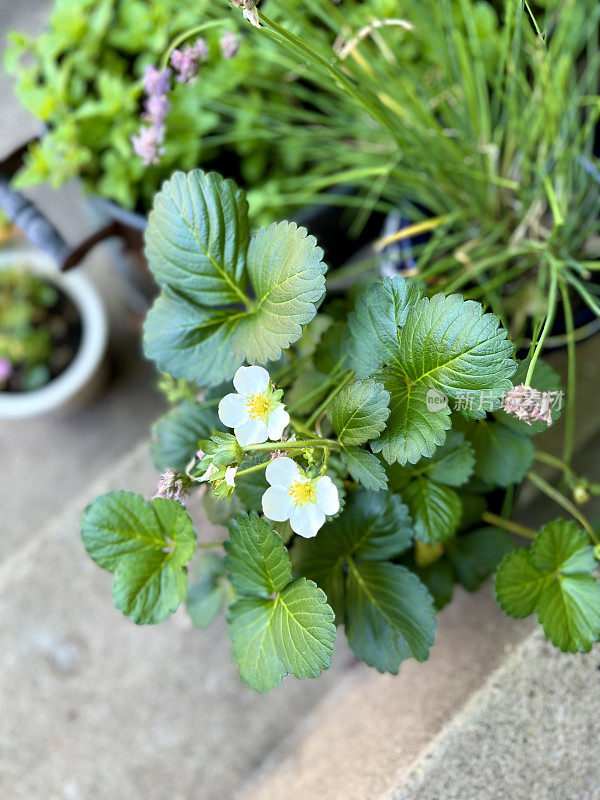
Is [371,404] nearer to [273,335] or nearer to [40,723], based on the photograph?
[273,335]

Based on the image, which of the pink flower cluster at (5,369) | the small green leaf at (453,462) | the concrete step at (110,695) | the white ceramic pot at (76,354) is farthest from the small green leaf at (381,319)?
the pink flower cluster at (5,369)

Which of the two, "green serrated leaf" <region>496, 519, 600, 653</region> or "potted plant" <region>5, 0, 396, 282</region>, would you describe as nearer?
"green serrated leaf" <region>496, 519, 600, 653</region>

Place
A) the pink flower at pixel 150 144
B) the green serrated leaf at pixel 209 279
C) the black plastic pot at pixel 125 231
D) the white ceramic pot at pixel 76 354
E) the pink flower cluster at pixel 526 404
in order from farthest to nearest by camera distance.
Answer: the white ceramic pot at pixel 76 354 → the black plastic pot at pixel 125 231 → the pink flower at pixel 150 144 → the green serrated leaf at pixel 209 279 → the pink flower cluster at pixel 526 404

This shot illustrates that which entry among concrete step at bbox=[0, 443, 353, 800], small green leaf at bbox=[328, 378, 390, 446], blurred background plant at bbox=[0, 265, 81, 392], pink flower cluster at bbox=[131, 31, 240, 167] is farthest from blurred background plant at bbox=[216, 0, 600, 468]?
blurred background plant at bbox=[0, 265, 81, 392]

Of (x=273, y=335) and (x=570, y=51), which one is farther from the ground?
(x=273, y=335)

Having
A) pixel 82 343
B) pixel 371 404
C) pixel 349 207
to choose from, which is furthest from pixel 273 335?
pixel 82 343

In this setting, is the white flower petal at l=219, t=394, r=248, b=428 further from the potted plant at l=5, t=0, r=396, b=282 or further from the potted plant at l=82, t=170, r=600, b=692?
the potted plant at l=5, t=0, r=396, b=282

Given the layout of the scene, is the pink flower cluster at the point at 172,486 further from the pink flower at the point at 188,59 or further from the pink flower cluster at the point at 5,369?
the pink flower cluster at the point at 5,369
